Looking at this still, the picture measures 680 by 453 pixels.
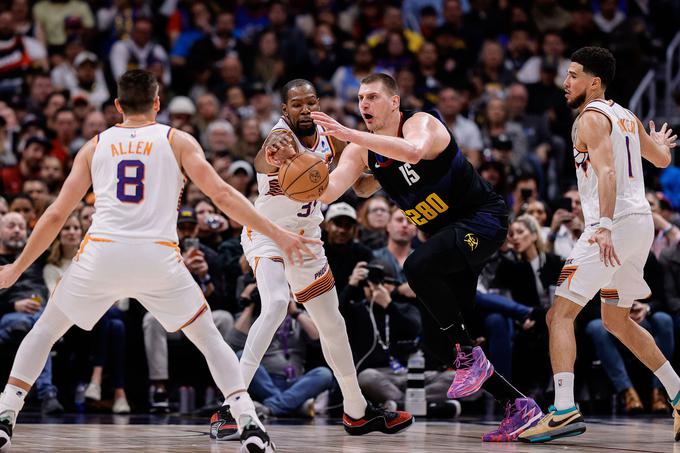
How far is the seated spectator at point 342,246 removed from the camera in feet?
34.4

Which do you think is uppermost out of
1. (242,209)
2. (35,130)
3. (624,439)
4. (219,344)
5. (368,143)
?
(35,130)

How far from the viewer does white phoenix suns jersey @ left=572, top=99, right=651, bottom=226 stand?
23.9 ft

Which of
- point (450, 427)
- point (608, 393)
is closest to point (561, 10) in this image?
point (608, 393)

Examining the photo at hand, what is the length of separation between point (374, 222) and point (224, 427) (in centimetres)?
501

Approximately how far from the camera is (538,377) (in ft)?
36.2

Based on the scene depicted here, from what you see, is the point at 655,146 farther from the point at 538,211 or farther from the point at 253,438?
the point at 538,211

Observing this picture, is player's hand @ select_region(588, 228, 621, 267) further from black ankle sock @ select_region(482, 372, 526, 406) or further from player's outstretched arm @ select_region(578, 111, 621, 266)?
black ankle sock @ select_region(482, 372, 526, 406)

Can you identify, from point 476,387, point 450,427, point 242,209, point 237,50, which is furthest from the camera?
point 237,50

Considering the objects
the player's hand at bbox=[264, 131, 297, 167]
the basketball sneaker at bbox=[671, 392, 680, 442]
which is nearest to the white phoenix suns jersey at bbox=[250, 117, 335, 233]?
the player's hand at bbox=[264, 131, 297, 167]

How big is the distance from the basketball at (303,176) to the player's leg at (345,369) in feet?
3.06

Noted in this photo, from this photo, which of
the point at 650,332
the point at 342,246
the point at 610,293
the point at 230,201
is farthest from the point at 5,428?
the point at 650,332

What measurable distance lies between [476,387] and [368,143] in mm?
1845

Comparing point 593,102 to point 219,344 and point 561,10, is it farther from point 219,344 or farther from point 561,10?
point 561,10

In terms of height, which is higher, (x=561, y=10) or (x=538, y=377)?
(x=561, y=10)
